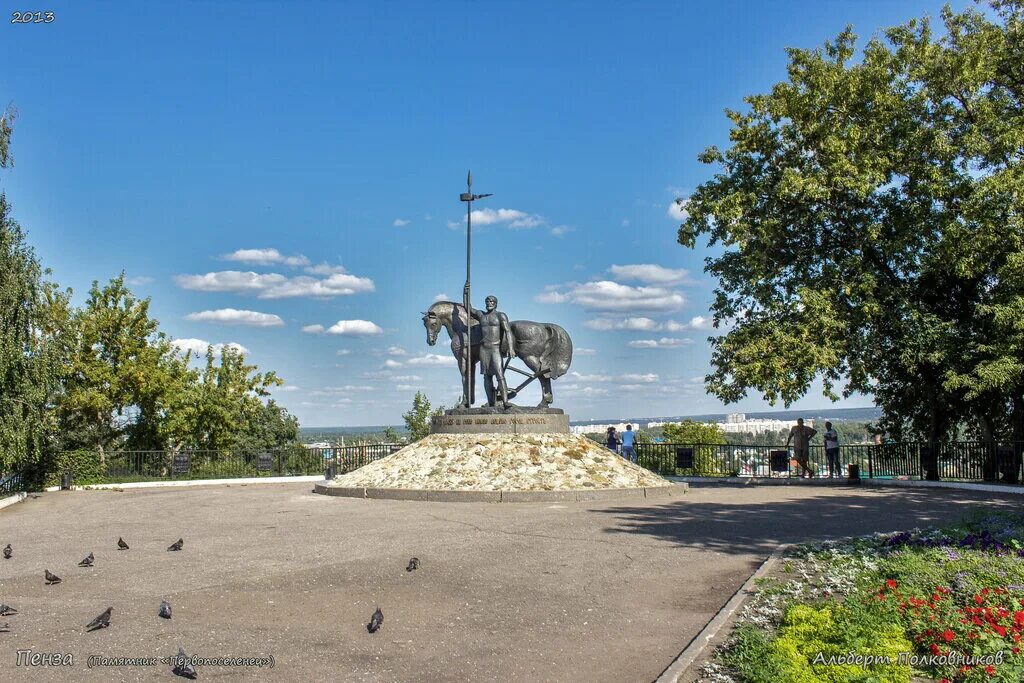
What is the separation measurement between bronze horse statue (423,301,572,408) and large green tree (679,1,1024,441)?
4381mm

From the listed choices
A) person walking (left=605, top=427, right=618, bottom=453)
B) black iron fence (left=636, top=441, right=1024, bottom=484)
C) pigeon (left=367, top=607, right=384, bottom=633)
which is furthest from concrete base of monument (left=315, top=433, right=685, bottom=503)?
pigeon (left=367, top=607, right=384, bottom=633)

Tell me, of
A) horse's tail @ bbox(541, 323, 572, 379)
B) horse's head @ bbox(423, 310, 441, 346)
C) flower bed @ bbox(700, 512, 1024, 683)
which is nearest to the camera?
flower bed @ bbox(700, 512, 1024, 683)

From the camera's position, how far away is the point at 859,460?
1043 inches

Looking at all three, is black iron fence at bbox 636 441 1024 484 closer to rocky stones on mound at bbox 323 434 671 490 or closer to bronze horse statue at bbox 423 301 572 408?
bronze horse statue at bbox 423 301 572 408

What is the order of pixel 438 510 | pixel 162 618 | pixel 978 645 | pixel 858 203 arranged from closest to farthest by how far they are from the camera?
pixel 978 645
pixel 162 618
pixel 438 510
pixel 858 203

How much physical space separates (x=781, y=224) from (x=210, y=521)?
55.3 ft

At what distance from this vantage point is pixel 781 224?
23.6m

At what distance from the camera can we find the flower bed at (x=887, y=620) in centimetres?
544

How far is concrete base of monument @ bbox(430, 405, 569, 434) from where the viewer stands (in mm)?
21750

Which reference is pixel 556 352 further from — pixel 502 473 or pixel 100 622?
pixel 100 622

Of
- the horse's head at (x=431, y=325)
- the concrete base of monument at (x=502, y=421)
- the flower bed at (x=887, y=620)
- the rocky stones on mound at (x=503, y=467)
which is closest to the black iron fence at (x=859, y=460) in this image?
the concrete base of monument at (x=502, y=421)

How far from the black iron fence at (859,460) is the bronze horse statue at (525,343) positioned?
6179mm

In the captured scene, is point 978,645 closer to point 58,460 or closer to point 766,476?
point 766,476

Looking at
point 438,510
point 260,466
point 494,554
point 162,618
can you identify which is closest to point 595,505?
point 438,510
